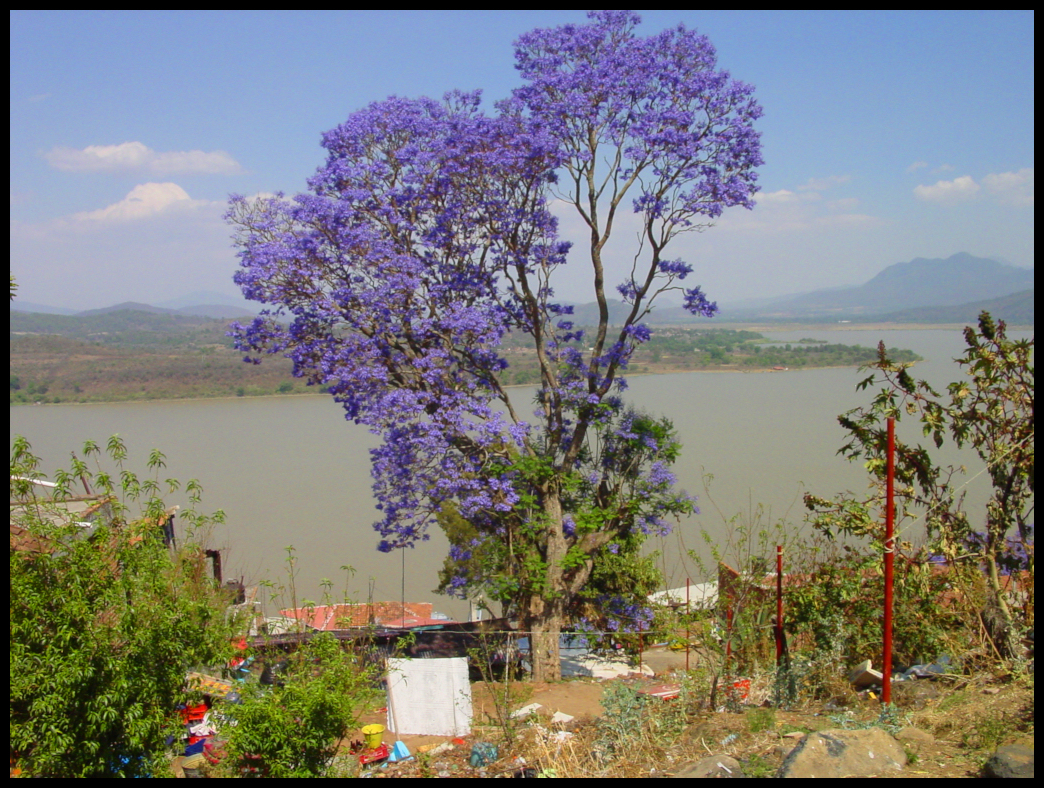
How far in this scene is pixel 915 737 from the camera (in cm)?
394

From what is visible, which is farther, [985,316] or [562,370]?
[562,370]

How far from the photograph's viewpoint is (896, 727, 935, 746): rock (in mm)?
3885

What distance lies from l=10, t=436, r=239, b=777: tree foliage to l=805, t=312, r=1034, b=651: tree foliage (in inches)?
152

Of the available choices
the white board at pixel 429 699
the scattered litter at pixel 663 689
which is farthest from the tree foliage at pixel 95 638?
the scattered litter at pixel 663 689

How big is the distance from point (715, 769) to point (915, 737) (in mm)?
1004

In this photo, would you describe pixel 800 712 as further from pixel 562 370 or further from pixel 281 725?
pixel 562 370

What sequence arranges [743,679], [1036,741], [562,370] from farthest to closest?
[562,370] → [743,679] → [1036,741]

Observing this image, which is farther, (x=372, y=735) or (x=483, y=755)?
(x=372, y=735)

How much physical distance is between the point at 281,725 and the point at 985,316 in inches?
184

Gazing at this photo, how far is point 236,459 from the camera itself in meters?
22.9

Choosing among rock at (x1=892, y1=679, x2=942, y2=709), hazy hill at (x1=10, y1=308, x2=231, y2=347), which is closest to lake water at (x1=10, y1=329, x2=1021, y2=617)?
rock at (x1=892, y1=679, x2=942, y2=709)

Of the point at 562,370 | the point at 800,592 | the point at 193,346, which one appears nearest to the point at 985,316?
the point at 800,592

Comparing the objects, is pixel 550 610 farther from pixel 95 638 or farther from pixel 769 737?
pixel 95 638

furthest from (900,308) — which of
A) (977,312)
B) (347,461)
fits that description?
(347,461)
